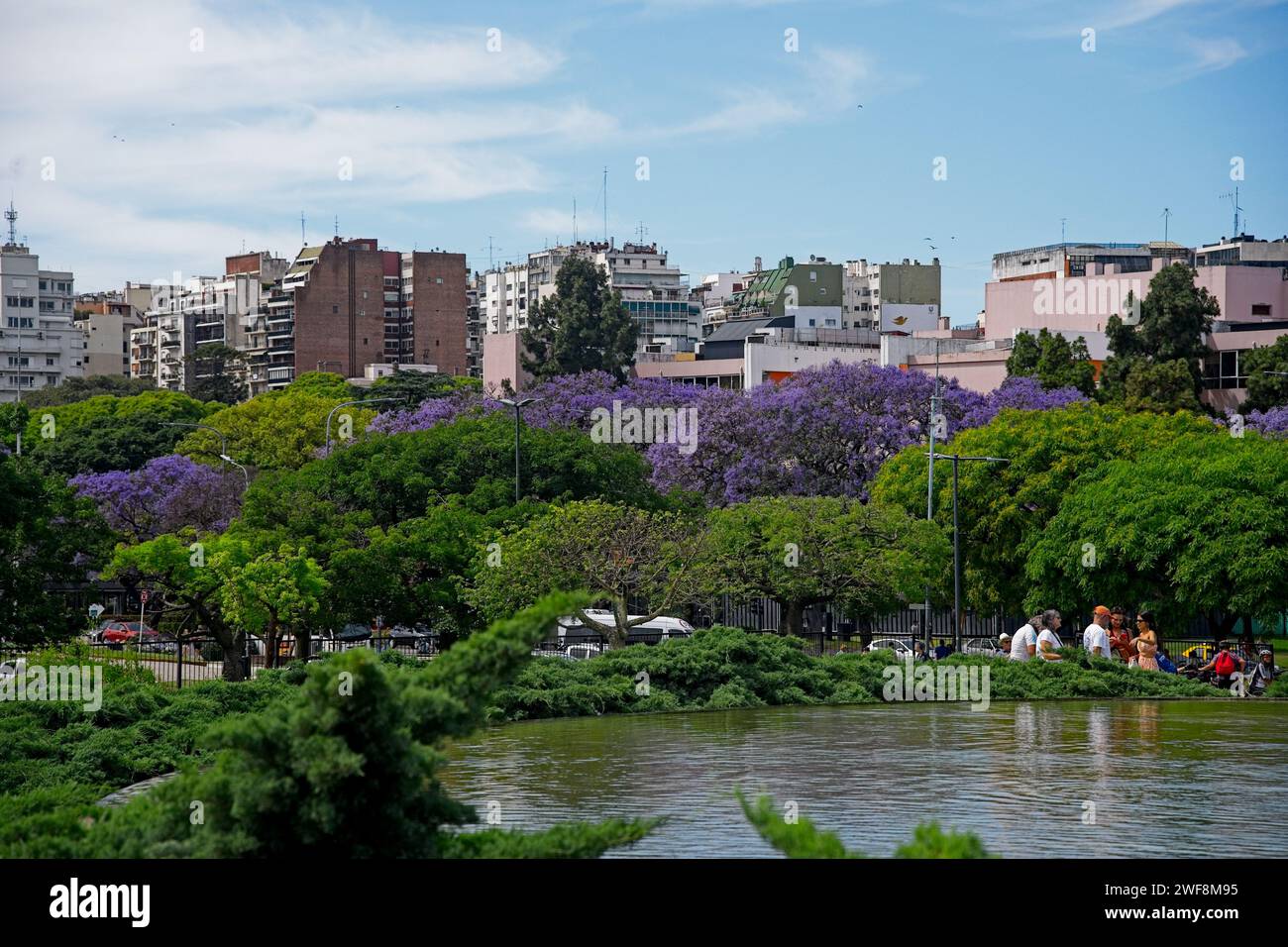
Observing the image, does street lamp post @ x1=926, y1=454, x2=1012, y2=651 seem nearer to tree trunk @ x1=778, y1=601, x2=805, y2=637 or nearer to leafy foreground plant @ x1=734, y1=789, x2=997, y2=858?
tree trunk @ x1=778, y1=601, x2=805, y2=637

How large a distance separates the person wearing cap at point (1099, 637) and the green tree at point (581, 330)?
221 ft

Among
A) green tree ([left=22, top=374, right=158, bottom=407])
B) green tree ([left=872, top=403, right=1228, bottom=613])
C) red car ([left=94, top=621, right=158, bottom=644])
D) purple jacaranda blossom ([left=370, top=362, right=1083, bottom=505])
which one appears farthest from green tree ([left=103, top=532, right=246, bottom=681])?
green tree ([left=22, top=374, right=158, bottom=407])

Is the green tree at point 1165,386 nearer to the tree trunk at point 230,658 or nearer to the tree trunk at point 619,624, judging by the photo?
the tree trunk at point 619,624

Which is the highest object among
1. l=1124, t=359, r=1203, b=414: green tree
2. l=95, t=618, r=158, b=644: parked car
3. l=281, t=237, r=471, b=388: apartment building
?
l=281, t=237, r=471, b=388: apartment building

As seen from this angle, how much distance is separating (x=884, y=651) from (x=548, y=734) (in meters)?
9.81

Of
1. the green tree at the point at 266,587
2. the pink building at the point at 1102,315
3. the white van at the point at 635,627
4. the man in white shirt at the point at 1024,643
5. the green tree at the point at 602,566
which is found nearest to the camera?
the man in white shirt at the point at 1024,643

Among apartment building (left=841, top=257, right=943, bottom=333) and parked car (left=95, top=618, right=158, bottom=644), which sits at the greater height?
apartment building (left=841, top=257, right=943, bottom=333)

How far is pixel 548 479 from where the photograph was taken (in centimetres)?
4881

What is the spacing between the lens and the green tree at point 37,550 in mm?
26672

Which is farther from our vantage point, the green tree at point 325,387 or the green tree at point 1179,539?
the green tree at point 325,387

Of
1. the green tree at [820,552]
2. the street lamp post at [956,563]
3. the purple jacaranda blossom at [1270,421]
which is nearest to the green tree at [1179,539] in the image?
the street lamp post at [956,563]

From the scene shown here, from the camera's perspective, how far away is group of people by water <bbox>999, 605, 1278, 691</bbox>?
1140 inches

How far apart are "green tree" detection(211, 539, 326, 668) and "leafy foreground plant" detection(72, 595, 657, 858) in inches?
897

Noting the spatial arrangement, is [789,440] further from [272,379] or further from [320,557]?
[272,379]
